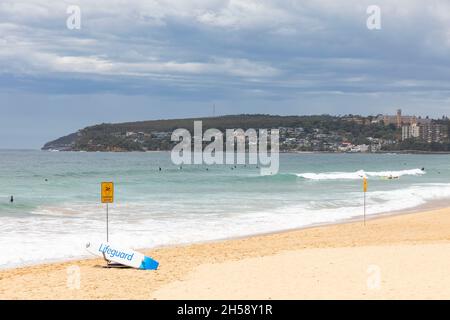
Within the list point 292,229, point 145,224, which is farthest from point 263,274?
point 145,224

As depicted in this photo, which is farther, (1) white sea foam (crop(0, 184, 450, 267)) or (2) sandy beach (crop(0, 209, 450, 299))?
(1) white sea foam (crop(0, 184, 450, 267))

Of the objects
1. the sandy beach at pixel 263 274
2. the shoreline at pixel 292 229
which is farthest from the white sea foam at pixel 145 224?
the sandy beach at pixel 263 274

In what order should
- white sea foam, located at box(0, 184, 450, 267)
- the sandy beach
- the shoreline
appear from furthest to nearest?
white sea foam, located at box(0, 184, 450, 267) < the shoreline < the sandy beach

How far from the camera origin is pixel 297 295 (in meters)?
10.4

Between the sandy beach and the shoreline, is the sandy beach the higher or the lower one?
the higher one

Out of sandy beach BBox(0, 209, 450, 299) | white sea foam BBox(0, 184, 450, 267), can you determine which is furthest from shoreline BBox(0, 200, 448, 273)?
sandy beach BBox(0, 209, 450, 299)

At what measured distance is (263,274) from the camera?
12.5 metres

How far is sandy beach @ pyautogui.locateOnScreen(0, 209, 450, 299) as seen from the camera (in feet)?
35.2

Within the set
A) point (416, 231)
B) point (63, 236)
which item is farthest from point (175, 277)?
point (416, 231)

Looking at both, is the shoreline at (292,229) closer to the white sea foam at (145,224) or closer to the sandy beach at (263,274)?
the white sea foam at (145,224)

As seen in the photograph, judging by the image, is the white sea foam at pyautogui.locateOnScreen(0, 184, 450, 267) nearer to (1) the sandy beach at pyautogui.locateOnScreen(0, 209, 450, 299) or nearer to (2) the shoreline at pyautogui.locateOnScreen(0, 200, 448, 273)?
(2) the shoreline at pyautogui.locateOnScreen(0, 200, 448, 273)

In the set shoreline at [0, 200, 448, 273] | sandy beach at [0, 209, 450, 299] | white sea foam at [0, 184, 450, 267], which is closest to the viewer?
sandy beach at [0, 209, 450, 299]
